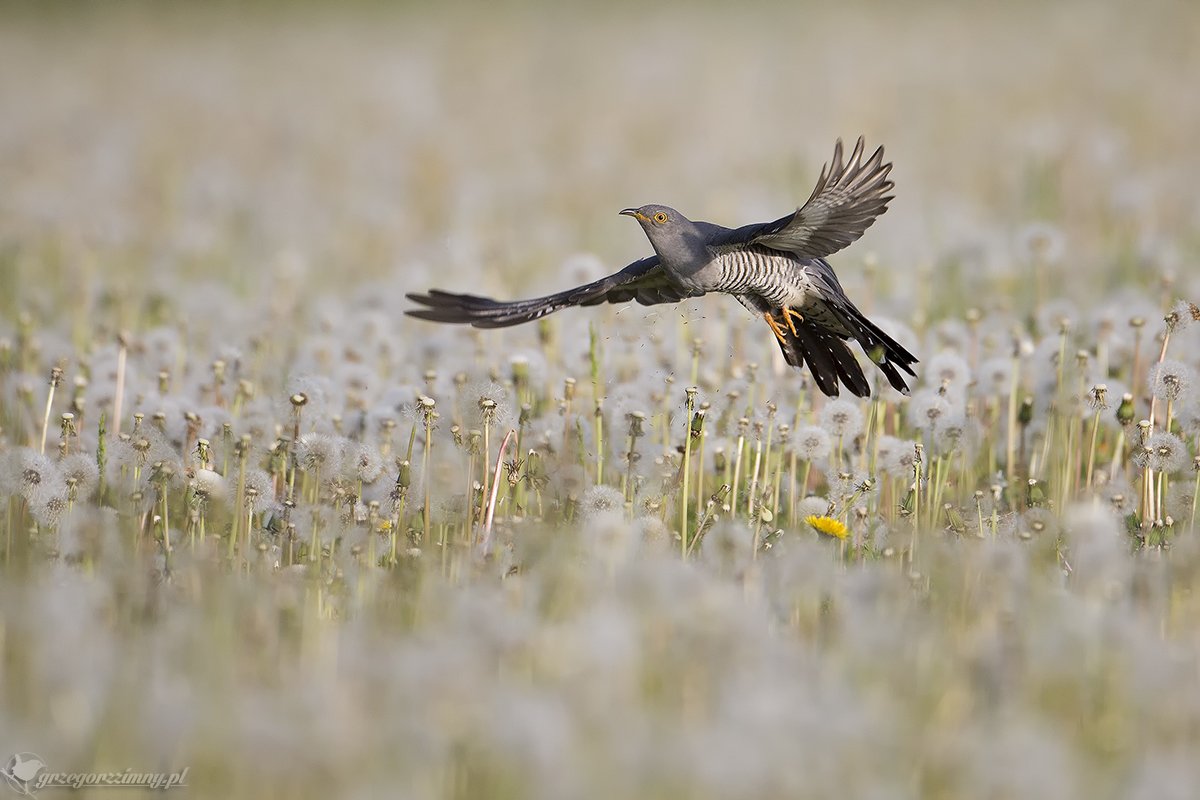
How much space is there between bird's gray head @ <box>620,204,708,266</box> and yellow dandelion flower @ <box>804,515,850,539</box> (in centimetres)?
127

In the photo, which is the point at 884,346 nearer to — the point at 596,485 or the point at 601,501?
the point at 596,485

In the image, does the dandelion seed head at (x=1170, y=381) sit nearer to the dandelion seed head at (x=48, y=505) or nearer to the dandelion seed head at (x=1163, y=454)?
the dandelion seed head at (x=1163, y=454)

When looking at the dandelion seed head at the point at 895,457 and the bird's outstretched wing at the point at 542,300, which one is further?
the bird's outstretched wing at the point at 542,300

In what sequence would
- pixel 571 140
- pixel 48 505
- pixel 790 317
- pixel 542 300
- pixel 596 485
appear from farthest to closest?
1. pixel 571 140
2. pixel 790 317
3. pixel 542 300
4. pixel 596 485
5. pixel 48 505

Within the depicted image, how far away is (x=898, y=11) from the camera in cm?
2203

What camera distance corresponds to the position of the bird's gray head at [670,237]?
579 cm

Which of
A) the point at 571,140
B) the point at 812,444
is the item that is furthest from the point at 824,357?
the point at 571,140

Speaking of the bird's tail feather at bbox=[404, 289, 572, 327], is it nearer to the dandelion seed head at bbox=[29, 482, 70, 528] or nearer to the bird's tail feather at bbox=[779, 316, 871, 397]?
the bird's tail feather at bbox=[779, 316, 871, 397]

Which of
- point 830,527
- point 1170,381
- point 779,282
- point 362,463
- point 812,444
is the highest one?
point 779,282

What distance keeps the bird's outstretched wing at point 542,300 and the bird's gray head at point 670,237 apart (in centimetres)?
20

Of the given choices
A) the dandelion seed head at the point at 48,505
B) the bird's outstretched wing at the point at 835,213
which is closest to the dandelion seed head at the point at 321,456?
the dandelion seed head at the point at 48,505

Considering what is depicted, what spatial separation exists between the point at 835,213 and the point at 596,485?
1.41 metres

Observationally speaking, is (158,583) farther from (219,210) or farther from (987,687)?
(219,210)

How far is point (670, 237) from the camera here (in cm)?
579
